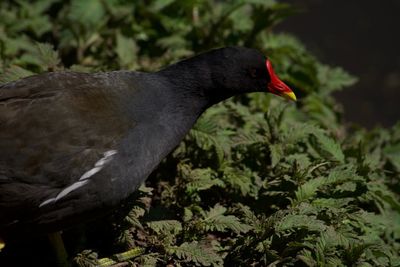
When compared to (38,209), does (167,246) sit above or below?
below

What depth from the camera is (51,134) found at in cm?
394

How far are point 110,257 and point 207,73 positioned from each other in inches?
52.3

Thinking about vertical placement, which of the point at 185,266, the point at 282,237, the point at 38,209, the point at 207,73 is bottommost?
the point at 185,266

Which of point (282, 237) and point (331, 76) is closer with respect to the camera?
point (282, 237)

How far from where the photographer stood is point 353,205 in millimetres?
4672

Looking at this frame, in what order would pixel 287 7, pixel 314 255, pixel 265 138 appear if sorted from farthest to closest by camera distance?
pixel 287 7 → pixel 265 138 → pixel 314 255

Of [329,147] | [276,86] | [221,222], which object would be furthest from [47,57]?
[329,147]

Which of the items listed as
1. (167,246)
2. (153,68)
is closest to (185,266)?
(167,246)

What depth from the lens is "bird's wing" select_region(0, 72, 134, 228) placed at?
3.84 m

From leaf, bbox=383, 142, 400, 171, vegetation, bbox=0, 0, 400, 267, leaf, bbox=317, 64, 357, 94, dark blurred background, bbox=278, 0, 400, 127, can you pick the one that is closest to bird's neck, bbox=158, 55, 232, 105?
vegetation, bbox=0, 0, 400, 267

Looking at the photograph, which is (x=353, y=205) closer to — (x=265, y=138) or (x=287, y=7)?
(x=265, y=138)

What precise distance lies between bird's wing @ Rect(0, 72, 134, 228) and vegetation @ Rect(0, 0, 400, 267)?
2.02ft

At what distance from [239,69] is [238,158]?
964 mm

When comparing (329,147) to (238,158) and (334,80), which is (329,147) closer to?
(238,158)
